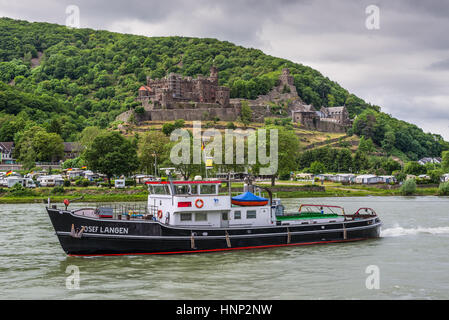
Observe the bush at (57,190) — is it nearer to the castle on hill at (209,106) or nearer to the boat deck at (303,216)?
the boat deck at (303,216)

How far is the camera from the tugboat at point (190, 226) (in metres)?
27.8

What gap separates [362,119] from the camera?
164 meters

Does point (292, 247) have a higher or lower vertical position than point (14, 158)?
lower

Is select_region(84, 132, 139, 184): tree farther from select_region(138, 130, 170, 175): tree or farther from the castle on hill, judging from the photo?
the castle on hill

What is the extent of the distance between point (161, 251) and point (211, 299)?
29.5 feet

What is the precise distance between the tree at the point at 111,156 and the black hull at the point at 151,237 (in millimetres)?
47988

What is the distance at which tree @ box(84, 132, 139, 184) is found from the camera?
248 feet

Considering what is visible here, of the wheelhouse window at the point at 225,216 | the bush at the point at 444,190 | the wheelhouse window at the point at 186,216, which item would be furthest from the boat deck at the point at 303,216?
the bush at the point at 444,190

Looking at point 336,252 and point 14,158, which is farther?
point 14,158

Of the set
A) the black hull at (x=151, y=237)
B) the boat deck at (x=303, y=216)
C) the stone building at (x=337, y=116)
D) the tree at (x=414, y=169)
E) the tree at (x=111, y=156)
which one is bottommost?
the black hull at (x=151, y=237)

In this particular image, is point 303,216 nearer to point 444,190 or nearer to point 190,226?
point 190,226

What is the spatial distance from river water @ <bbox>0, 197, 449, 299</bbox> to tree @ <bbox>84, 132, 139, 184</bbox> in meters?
40.7
